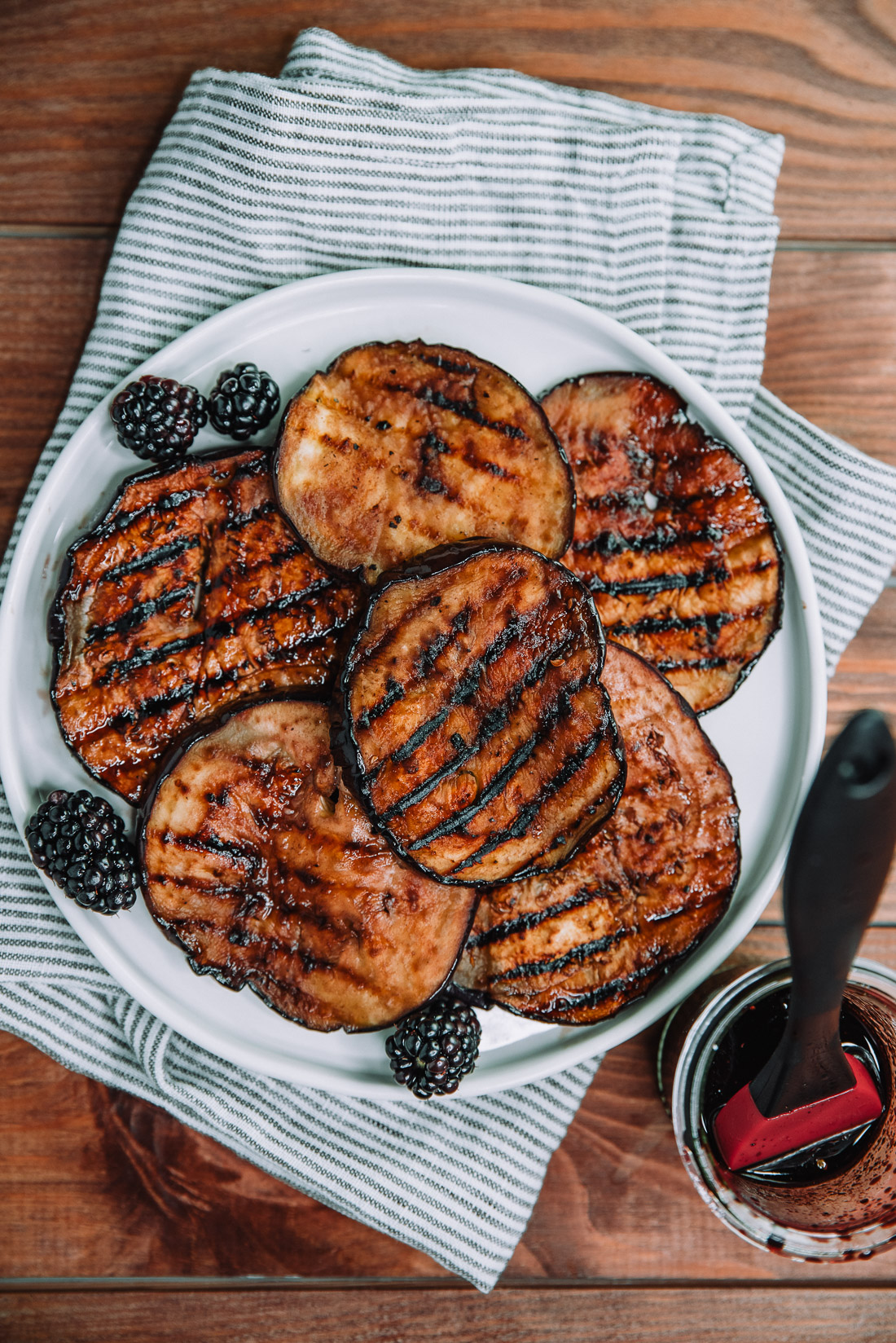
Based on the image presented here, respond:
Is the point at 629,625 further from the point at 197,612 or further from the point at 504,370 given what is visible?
the point at 197,612

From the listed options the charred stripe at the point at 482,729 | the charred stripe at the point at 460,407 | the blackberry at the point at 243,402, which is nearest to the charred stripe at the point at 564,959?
the charred stripe at the point at 482,729

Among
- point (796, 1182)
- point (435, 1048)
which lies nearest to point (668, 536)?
point (435, 1048)

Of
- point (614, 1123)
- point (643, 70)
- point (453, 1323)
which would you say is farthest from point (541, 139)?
point (453, 1323)

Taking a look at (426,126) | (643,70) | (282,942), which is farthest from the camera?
(643,70)

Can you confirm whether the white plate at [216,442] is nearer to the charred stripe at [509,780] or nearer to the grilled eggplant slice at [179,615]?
the grilled eggplant slice at [179,615]

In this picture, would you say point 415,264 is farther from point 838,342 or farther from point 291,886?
point 291,886

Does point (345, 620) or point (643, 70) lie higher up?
point (643, 70)

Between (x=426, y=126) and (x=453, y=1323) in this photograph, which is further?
(x=453, y=1323)

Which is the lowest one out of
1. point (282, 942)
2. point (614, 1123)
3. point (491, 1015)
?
point (614, 1123)
